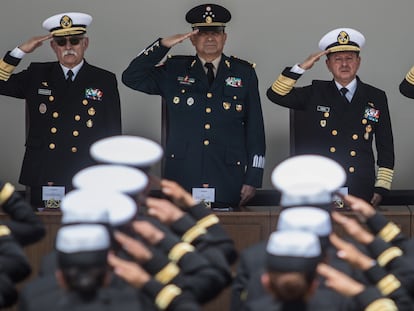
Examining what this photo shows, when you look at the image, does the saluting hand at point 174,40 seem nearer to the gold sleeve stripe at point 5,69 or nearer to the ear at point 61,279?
the gold sleeve stripe at point 5,69

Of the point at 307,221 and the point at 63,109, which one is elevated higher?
the point at 307,221

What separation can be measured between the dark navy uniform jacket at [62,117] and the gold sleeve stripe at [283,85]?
94 cm

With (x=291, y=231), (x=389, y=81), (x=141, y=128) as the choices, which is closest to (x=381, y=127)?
(x=389, y=81)

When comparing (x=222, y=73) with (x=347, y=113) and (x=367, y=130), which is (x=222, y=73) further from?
(x=367, y=130)

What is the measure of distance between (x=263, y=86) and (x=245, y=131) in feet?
3.65

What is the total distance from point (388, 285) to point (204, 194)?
8.30ft

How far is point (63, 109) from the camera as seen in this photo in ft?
25.5

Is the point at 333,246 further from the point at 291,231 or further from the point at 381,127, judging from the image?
the point at 381,127

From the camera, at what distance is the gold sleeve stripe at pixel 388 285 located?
5.17m

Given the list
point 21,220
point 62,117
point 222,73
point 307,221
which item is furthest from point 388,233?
point 62,117

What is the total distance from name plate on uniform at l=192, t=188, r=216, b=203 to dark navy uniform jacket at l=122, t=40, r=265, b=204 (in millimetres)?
163

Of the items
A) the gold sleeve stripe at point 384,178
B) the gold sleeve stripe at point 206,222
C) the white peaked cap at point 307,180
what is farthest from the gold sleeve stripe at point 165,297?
the gold sleeve stripe at point 384,178

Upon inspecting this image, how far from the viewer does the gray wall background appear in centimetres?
886

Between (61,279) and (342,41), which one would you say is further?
(342,41)
